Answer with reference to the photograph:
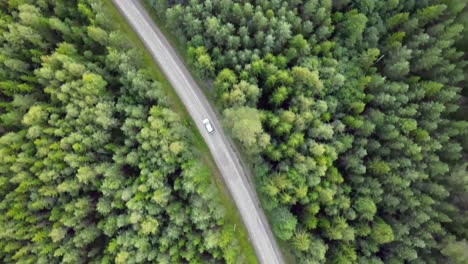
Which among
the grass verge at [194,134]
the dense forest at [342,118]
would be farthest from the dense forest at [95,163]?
the dense forest at [342,118]

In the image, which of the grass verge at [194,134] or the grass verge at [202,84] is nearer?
the grass verge at [194,134]

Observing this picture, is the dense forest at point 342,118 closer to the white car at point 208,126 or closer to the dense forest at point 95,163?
the white car at point 208,126

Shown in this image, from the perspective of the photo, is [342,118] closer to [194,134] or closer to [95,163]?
[194,134]

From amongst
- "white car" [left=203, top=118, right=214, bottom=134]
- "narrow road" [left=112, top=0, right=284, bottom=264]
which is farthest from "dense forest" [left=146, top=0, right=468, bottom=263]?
"white car" [left=203, top=118, right=214, bottom=134]

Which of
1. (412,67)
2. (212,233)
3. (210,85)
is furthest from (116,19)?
(412,67)

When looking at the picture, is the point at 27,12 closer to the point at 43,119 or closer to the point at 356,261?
the point at 43,119

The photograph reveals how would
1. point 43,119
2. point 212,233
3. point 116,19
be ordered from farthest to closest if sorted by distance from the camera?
point 116,19, point 43,119, point 212,233

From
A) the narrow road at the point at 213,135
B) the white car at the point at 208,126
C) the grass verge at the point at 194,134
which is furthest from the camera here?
the white car at the point at 208,126
